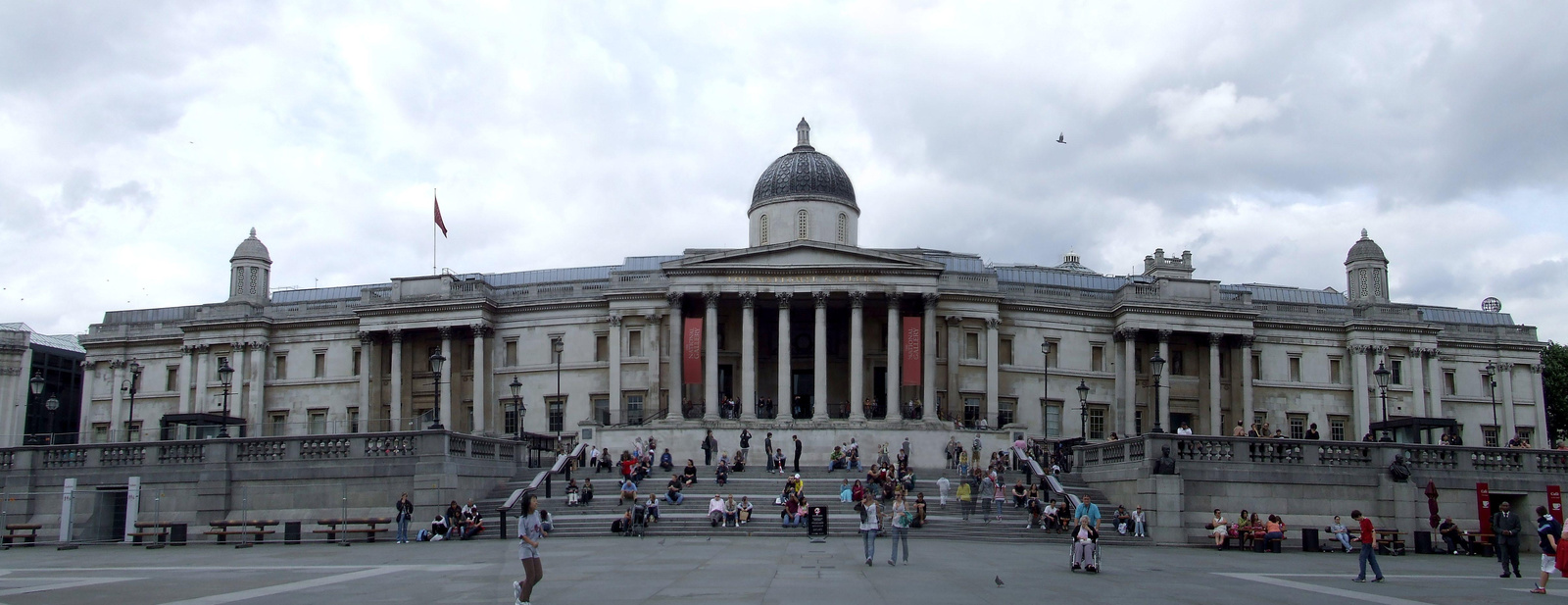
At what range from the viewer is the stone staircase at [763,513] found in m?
38.2

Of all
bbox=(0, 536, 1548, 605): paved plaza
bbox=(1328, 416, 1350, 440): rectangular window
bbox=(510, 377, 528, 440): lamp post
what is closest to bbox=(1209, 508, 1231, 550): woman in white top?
bbox=(0, 536, 1548, 605): paved plaza

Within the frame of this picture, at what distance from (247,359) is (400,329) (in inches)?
426

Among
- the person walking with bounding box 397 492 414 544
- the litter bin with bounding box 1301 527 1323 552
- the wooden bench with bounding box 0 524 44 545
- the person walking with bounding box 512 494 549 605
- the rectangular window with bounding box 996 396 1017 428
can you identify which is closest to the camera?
the person walking with bounding box 512 494 549 605

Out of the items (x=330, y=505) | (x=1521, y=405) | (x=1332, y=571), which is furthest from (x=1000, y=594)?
(x=1521, y=405)

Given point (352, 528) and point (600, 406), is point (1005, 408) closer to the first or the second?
point (600, 406)

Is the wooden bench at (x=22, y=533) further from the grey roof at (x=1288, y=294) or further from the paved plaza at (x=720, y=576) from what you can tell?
the grey roof at (x=1288, y=294)

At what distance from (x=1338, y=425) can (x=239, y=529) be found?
55810 mm

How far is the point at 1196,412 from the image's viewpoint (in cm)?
6825

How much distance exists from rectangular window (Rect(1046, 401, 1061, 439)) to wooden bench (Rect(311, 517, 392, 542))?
37.3 m

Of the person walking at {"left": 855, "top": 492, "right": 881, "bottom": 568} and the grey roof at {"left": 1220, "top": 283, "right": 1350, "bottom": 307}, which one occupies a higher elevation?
the grey roof at {"left": 1220, "top": 283, "right": 1350, "bottom": 307}

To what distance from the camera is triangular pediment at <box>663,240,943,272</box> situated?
6012 cm

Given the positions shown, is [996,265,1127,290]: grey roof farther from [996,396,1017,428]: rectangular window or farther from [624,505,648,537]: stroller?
[624,505,648,537]: stroller

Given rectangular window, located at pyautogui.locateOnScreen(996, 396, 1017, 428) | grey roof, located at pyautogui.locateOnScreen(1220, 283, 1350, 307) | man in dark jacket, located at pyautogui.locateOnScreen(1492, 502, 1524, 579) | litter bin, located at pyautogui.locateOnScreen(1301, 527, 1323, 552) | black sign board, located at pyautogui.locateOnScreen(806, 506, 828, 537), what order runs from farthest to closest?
grey roof, located at pyautogui.locateOnScreen(1220, 283, 1350, 307) < rectangular window, located at pyautogui.locateOnScreen(996, 396, 1017, 428) < litter bin, located at pyautogui.locateOnScreen(1301, 527, 1323, 552) < black sign board, located at pyautogui.locateOnScreen(806, 506, 828, 537) < man in dark jacket, located at pyautogui.locateOnScreen(1492, 502, 1524, 579)

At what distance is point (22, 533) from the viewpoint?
40.8m
